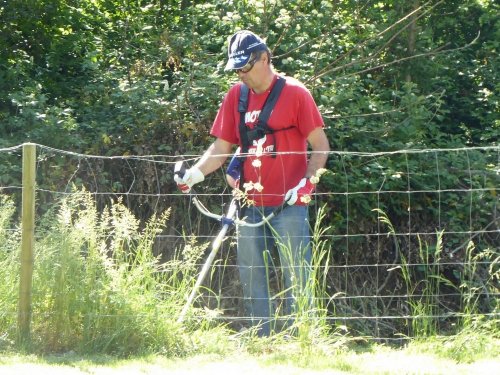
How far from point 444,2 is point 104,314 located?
20.4 ft

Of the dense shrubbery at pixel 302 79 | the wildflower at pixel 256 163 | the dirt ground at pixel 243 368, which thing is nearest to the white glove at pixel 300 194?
the wildflower at pixel 256 163

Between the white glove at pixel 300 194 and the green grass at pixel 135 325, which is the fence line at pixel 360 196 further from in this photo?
the white glove at pixel 300 194

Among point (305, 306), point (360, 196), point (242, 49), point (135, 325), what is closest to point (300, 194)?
point (305, 306)

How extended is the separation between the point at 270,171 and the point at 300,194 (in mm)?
325

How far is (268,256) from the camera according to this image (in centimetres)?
658

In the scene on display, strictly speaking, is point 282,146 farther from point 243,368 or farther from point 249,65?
point 243,368

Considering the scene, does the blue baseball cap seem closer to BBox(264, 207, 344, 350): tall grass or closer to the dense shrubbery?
BBox(264, 207, 344, 350): tall grass

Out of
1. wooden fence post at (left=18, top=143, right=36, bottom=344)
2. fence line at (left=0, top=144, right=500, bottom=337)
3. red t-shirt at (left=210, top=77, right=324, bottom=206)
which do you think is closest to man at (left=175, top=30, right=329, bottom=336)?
red t-shirt at (left=210, top=77, right=324, bottom=206)

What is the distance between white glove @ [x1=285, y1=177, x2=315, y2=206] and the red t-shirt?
0.15 meters

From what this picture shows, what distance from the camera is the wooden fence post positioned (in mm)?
6277

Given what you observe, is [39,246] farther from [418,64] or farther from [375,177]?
[418,64]

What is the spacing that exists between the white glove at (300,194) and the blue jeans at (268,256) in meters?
0.12

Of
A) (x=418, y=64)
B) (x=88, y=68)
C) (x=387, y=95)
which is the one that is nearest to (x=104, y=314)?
(x=88, y=68)

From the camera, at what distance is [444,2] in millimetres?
10773
